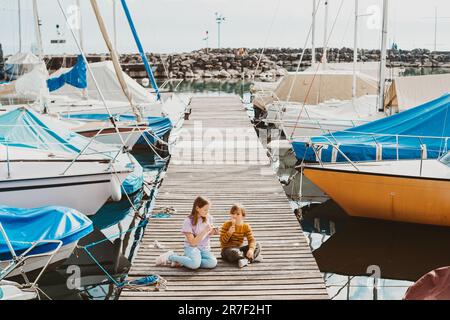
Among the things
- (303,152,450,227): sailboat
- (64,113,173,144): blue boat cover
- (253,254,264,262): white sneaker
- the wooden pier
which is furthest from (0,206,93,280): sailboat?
(64,113,173,144): blue boat cover

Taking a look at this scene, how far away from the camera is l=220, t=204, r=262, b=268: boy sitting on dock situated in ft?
26.7

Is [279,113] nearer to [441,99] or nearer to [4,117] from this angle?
[441,99]

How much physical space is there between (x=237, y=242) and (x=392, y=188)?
16.0 feet

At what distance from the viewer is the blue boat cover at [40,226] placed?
8.91 metres

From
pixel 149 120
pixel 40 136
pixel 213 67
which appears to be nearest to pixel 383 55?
pixel 149 120

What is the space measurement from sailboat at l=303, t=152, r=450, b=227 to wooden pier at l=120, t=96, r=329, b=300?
131cm

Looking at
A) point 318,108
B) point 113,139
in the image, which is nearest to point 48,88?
point 113,139

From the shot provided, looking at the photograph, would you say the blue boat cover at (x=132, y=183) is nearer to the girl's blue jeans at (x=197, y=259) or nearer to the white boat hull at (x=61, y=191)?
the white boat hull at (x=61, y=191)

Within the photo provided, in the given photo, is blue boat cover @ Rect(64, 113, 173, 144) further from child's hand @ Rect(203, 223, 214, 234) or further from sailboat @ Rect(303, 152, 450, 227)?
child's hand @ Rect(203, 223, 214, 234)

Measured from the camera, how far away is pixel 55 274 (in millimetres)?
10008

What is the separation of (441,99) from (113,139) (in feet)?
33.9

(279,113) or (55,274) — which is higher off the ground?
(279,113)

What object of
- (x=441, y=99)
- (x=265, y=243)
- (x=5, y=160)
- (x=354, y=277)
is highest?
(x=441, y=99)

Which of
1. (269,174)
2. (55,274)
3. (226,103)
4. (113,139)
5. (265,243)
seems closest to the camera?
(265,243)
